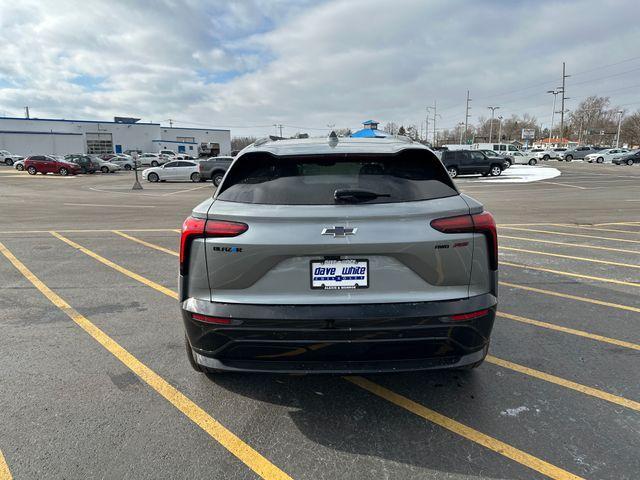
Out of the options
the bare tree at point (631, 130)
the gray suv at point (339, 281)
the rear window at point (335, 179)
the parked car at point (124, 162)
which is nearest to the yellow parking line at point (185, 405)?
the gray suv at point (339, 281)

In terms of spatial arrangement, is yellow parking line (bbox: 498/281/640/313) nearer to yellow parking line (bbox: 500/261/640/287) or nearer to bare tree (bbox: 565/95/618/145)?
yellow parking line (bbox: 500/261/640/287)

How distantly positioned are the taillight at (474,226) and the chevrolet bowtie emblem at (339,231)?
470mm

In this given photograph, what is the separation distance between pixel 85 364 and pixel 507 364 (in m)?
3.44

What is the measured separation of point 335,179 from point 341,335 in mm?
981

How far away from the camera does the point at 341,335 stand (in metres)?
2.36

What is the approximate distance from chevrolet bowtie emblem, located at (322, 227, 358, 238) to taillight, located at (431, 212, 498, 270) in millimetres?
470

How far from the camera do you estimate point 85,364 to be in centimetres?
343

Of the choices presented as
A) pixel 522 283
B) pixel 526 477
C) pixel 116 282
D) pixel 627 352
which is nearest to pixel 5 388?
pixel 116 282

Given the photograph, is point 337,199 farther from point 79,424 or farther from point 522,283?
point 522,283

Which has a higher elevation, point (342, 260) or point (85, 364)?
point (342, 260)

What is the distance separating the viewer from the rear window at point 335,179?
254 cm

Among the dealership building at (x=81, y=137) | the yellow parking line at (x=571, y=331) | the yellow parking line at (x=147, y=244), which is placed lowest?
the yellow parking line at (x=571, y=331)

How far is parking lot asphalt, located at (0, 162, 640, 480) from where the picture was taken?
2.33 m

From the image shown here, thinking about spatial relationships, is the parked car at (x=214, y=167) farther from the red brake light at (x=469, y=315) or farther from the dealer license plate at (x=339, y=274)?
the red brake light at (x=469, y=315)
